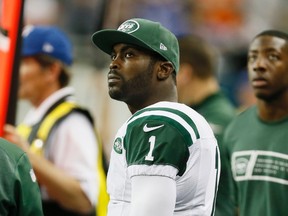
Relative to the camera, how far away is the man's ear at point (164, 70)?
428 centimetres

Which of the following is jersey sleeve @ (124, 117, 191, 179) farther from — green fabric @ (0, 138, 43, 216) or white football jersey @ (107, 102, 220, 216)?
green fabric @ (0, 138, 43, 216)

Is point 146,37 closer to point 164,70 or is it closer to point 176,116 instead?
point 164,70

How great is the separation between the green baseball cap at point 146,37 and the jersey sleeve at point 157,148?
1.26 ft

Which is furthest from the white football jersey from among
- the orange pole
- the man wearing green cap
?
Answer: the orange pole

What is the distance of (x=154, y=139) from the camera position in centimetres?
395

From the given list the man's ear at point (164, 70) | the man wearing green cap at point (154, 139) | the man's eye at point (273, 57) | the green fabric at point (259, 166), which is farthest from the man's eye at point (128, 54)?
the man's eye at point (273, 57)

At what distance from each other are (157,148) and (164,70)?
0.48 meters

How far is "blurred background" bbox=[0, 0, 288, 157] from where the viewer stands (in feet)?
38.6

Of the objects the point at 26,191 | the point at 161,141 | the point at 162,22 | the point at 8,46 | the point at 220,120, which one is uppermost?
the point at 162,22

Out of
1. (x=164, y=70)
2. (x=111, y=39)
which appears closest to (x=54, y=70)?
(x=111, y=39)

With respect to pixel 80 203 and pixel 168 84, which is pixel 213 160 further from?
pixel 80 203

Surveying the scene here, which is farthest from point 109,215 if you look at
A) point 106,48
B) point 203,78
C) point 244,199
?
point 203,78

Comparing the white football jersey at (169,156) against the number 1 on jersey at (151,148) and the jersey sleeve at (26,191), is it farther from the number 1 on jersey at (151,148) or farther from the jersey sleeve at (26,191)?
the jersey sleeve at (26,191)

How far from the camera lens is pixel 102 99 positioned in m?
11.3
